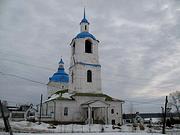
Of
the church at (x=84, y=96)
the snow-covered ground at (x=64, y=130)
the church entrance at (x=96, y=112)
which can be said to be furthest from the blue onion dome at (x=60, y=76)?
the snow-covered ground at (x=64, y=130)

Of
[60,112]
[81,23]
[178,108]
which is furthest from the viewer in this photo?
[178,108]

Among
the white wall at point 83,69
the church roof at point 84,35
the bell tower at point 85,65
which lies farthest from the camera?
the church roof at point 84,35

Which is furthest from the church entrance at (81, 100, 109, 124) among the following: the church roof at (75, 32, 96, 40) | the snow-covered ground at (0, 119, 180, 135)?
the church roof at (75, 32, 96, 40)

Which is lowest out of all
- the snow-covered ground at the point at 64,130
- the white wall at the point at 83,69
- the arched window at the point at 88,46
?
the snow-covered ground at the point at 64,130

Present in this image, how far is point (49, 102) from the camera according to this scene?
5281 cm

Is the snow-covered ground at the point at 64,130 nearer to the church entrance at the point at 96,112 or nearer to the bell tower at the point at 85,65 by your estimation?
the church entrance at the point at 96,112

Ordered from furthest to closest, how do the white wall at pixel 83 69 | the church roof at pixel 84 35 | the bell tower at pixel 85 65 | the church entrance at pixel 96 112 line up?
the church roof at pixel 84 35 < the bell tower at pixel 85 65 < the white wall at pixel 83 69 < the church entrance at pixel 96 112

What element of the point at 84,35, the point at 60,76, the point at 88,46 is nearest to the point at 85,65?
the point at 88,46

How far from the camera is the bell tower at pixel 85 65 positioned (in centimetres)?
5212

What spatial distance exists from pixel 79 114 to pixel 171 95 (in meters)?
40.1

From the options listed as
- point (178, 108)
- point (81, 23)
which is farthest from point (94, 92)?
point (178, 108)

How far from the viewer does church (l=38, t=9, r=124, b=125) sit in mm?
48594

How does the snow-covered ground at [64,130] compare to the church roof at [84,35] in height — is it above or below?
below

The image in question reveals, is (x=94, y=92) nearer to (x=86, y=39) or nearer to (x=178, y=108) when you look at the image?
(x=86, y=39)
